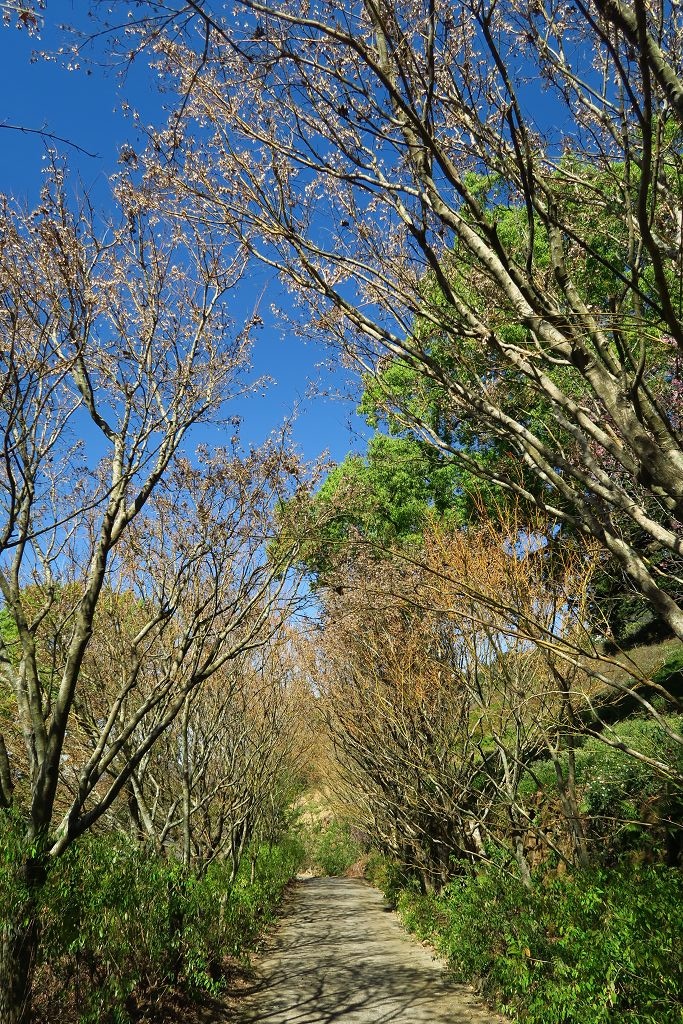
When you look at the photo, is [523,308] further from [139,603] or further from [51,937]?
[139,603]

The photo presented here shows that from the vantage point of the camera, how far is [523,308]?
97.7 inches

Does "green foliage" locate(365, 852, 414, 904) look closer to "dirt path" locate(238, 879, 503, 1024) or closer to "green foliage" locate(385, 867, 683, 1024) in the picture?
"dirt path" locate(238, 879, 503, 1024)

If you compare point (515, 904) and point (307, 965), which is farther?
point (307, 965)

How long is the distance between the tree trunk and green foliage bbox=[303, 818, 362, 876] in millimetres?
25174

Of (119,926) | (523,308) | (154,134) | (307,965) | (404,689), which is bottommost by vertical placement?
(307,965)

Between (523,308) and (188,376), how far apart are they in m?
4.13

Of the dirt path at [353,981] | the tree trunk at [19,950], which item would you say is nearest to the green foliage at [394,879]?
the dirt path at [353,981]

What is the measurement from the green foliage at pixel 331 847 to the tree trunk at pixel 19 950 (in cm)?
2517

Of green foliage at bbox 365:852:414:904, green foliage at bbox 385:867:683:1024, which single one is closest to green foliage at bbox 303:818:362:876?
green foliage at bbox 365:852:414:904

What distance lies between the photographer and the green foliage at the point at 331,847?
1144 inches

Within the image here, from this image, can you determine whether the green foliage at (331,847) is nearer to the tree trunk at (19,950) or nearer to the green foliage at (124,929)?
the green foliage at (124,929)

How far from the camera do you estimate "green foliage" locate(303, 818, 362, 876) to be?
2906 cm

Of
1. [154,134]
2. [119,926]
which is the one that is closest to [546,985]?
[119,926]

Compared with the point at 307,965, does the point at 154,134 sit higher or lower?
higher
